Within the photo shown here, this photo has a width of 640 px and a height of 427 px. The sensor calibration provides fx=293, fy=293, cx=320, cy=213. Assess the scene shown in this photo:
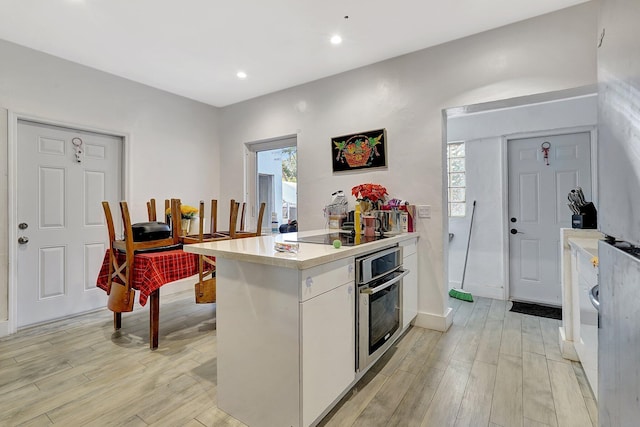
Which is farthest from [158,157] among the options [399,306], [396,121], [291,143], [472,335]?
[472,335]

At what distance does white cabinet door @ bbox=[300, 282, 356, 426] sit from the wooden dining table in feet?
5.02

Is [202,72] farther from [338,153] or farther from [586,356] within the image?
[586,356]

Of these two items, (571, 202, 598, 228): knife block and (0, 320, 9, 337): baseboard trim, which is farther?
(0, 320, 9, 337): baseboard trim

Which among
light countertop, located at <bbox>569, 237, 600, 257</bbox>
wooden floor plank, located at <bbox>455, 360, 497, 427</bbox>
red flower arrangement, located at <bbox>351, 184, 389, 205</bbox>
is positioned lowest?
wooden floor plank, located at <bbox>455, 360, 497, 427</bbox>

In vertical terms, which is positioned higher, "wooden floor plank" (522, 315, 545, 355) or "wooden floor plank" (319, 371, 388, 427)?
"wooden floor plank" (522, 315, 545, 355)

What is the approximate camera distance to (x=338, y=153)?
11.5 ft

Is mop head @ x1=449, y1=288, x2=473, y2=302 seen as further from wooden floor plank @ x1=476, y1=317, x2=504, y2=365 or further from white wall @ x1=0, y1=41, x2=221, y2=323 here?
white wall @ x1=0, y1=41, x2=221, y2=323

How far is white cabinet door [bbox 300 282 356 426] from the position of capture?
1.41m

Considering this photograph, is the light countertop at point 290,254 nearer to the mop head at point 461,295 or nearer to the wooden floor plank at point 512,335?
the wooden floor plank at point 512,335

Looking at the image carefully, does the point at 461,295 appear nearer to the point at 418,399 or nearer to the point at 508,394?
the point at 508,394

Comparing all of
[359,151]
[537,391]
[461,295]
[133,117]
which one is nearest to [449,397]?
[537,391]

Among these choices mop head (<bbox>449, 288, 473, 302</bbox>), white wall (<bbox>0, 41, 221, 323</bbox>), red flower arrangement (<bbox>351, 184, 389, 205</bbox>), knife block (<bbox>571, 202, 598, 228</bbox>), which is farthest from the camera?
mop head (<bbox>449, 288, 473, 302</bbox>)

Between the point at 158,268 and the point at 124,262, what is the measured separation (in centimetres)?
51

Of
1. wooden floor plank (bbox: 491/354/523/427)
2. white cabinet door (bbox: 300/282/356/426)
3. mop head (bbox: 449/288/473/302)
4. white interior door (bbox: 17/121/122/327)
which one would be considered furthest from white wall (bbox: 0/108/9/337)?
mop head (bbox: 449/288/473/302)
